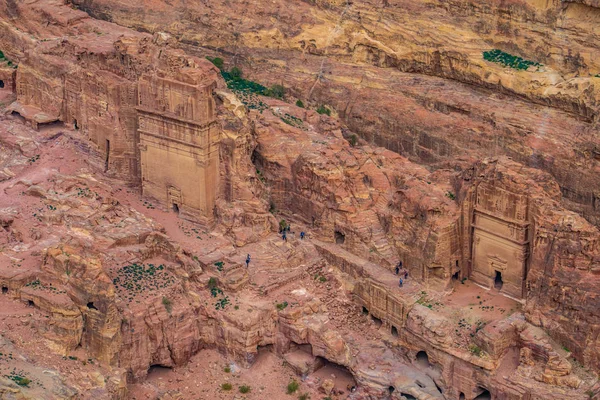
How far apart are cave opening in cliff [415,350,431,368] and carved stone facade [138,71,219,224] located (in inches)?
439

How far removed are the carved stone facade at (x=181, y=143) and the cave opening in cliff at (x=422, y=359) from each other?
36.6 feet

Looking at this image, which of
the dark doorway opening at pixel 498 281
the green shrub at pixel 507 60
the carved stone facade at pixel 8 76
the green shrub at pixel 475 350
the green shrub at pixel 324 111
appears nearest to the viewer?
the green shrub at pixel 475 350

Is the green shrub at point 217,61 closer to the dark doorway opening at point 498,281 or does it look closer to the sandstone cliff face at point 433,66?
the sandstone cliff face at point 433,66

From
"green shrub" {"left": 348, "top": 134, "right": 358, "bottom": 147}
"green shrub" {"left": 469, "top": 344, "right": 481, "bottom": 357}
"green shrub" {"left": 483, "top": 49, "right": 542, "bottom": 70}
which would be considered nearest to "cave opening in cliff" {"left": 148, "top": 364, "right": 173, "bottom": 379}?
"green shrub" {"left": 469, "top": 344, "right": 481, "bottom": 357}

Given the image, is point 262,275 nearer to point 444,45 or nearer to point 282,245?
point 282,245

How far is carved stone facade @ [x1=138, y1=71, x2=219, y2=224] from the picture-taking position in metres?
66.7

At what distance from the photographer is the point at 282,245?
67438 mm

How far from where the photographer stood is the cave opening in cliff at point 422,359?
64250 millimetres

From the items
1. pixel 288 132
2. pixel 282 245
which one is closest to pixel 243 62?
pixel 288 132

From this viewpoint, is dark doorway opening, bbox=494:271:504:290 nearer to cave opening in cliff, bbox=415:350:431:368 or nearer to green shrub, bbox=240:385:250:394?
cave opening in cliff, bbox=415:350:431:368

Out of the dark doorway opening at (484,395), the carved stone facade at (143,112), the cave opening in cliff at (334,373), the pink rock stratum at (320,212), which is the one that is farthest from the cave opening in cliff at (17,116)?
the dark doorway opening at (484,395)

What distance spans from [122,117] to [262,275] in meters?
Result: 10.5

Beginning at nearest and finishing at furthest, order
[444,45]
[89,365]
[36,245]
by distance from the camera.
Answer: [89,365] → [36,245] → [444,45]

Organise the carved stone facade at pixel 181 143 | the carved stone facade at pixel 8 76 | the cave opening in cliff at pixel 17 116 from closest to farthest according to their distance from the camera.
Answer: the carved stone facade at pixel 181 143
the cave opening in cliff at pixel 17 116
the carved stone facade at pixel 8 76
